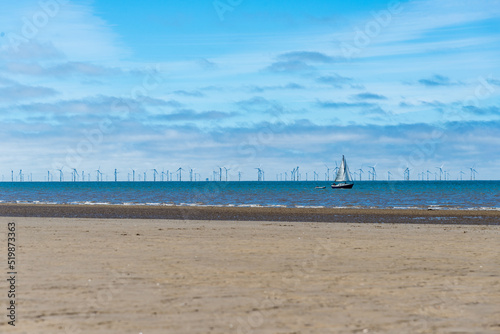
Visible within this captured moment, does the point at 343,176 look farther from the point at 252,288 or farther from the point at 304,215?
the point at 252,288

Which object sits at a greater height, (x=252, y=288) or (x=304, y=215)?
(x=252, y=288)

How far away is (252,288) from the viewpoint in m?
13.1

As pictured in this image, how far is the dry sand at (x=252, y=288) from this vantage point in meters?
10.1

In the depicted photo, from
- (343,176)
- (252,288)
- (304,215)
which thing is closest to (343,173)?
(343,176)

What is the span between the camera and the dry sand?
10078mm

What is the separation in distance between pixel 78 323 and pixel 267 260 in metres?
8.56

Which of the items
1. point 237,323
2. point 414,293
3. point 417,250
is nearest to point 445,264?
point 417,250
